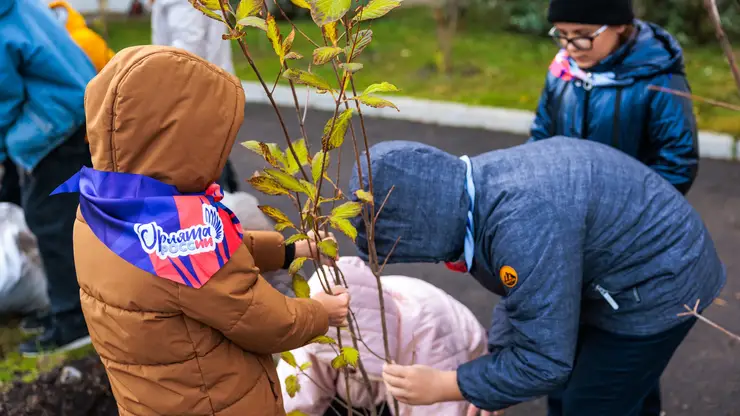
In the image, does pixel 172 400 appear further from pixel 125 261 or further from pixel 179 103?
pixel 179 103

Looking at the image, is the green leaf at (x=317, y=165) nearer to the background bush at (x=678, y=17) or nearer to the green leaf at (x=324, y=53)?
the green leaf at (x=324, y=53)

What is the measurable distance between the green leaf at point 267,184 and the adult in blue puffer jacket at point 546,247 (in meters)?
0.23

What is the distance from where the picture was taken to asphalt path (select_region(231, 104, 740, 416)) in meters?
2.88

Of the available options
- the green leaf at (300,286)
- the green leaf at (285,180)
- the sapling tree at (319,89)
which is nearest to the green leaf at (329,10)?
the sapling tree at (319,89)

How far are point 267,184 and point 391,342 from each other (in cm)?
93

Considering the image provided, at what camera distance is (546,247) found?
58.3 inches

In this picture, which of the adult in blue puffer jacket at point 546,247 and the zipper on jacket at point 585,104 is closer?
the adult in blue puffer jacket at point 546,247

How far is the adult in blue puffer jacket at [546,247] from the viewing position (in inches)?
58.9

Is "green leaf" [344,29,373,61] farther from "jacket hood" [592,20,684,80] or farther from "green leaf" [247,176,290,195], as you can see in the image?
"jacket hood" [592,20,684,80]

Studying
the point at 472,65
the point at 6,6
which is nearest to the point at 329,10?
the point at 6,6

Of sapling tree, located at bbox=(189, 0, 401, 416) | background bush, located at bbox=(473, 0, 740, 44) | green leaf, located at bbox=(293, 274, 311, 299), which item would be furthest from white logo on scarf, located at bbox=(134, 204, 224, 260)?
background bush, located at bbox=(473, 0, 740, 44)

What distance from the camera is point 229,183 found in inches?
169

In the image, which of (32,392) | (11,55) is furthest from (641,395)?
(11,55)

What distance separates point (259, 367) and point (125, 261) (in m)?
0.43
